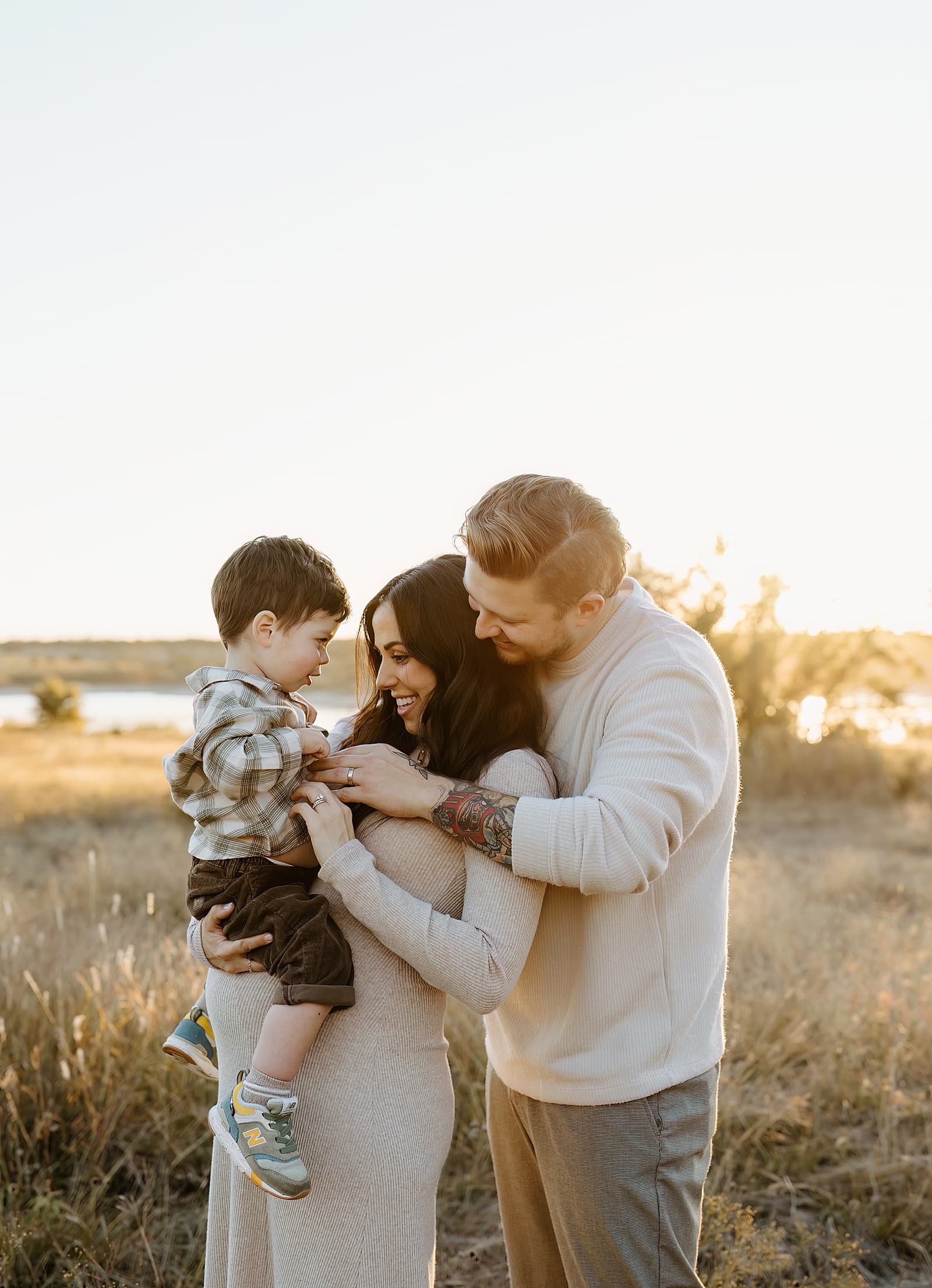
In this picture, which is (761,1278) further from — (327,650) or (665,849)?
(327,650)

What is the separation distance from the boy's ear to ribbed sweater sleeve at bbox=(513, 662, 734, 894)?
0.81 meters

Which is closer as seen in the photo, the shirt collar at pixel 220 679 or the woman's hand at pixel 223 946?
the woman's hand at pixel 223 946

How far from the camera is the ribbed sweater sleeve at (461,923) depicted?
1876mm

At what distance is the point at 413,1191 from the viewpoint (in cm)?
195

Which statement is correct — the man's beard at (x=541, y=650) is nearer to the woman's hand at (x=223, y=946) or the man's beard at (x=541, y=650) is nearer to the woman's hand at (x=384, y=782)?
the woman's hand at (x=384, y=782)

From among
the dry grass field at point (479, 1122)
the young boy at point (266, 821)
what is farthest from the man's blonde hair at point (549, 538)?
the dry grass field at point (479, 1122)

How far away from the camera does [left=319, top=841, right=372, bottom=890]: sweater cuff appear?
193cm

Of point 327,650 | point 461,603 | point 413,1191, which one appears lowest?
point 413,1191

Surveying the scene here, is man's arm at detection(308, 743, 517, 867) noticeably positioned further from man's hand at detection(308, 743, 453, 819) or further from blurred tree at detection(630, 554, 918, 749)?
blurred tree at detection(630, 554, 918, 749)

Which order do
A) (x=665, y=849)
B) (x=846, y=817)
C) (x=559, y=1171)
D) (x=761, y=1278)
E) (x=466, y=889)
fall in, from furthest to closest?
(x=846, y=817)
(x=761, y=1278)
(x=559, y=1171)
(x=466, y=889)
(x=665, y=849)

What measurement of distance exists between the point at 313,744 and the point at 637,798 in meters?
0.75

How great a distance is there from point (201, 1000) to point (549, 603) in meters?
1.27

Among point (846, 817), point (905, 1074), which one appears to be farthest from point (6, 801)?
point (905, 1074)

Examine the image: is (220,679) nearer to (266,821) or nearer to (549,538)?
(266,821)
